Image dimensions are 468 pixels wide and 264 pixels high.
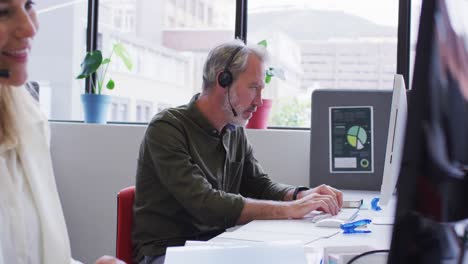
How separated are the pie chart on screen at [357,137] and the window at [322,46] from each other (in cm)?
56

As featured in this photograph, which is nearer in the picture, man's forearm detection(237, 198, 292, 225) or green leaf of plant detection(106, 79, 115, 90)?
man's forearm detection(237, 198, 292, 225)

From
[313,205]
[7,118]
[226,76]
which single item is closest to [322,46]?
[226,76]

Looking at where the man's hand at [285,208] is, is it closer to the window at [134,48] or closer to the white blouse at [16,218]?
the white blouse at [16,218]

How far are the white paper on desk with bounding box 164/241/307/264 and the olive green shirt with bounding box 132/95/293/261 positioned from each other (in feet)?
2.27

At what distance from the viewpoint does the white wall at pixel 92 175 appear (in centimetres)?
312

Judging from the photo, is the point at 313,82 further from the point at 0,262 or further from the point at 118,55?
the point at 0,262

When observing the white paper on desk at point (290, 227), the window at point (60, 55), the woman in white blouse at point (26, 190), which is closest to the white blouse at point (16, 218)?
the woman in white blouse at point (26, 190)

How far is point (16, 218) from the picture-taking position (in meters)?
1.08

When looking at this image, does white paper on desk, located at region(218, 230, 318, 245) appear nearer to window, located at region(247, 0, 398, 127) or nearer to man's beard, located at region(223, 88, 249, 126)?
man's beard, located at region(223, 88, 249, 126)

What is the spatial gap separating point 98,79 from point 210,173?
1658 millimetres

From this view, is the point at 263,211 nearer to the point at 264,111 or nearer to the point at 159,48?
the point at 264,111

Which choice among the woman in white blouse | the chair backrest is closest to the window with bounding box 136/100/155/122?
the chair backrest

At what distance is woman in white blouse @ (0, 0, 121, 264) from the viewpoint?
1.08 metres

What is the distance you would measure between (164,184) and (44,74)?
2.09 m
